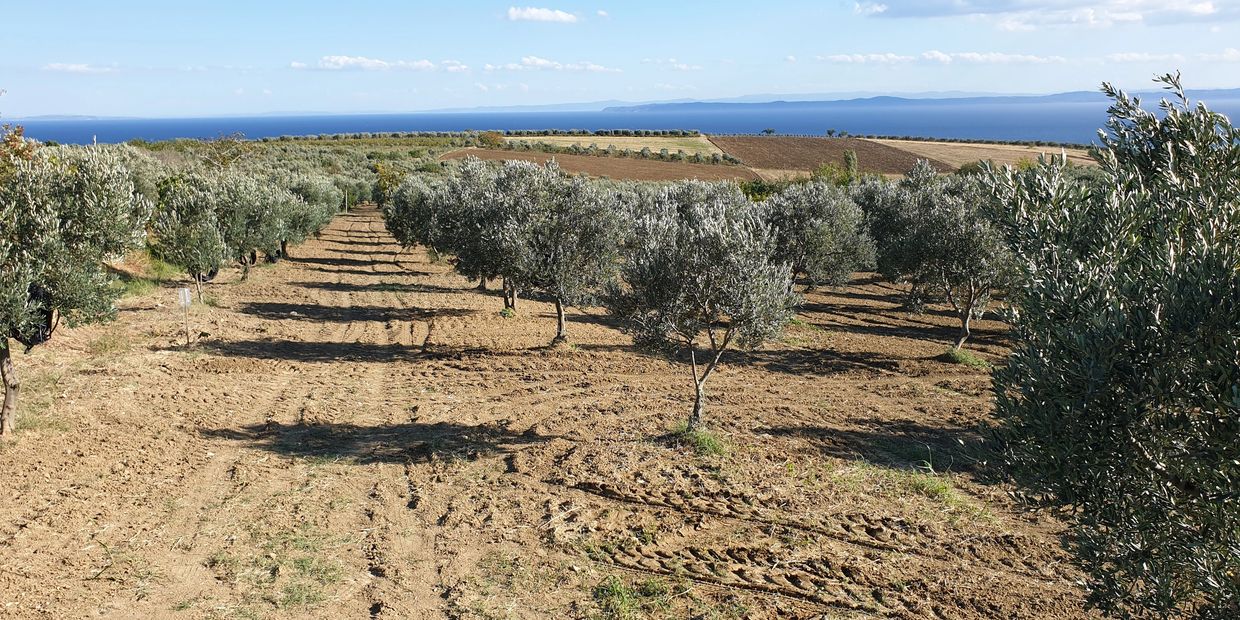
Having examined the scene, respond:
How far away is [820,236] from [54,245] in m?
31.9

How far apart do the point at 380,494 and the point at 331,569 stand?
9.83ft

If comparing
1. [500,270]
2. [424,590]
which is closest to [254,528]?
[424,590]

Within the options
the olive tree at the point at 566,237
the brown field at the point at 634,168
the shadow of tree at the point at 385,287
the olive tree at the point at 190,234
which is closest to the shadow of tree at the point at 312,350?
the olive tree at the point at 566,237

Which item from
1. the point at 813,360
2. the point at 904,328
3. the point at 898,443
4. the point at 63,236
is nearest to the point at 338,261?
the point at 63,236

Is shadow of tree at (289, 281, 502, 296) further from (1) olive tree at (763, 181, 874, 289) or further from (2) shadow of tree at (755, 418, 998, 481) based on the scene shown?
(2) shadow of tree at (755, 418, 998, 481)

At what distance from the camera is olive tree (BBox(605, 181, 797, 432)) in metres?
15.4

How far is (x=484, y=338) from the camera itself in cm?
2900

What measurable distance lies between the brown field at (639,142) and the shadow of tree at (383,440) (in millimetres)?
116560

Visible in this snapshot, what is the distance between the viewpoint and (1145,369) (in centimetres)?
603

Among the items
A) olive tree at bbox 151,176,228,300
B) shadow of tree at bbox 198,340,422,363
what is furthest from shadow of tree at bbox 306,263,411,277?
shadow of tree at bbox 198,340,422,363

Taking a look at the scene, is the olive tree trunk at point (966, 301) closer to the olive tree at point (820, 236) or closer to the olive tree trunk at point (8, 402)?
the olive tree at point (820, 236)

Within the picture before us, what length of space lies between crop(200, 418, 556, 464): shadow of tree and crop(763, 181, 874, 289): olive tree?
23164mm

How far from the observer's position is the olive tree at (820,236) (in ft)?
121

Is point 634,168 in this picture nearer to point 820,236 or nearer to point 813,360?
point 820,236
